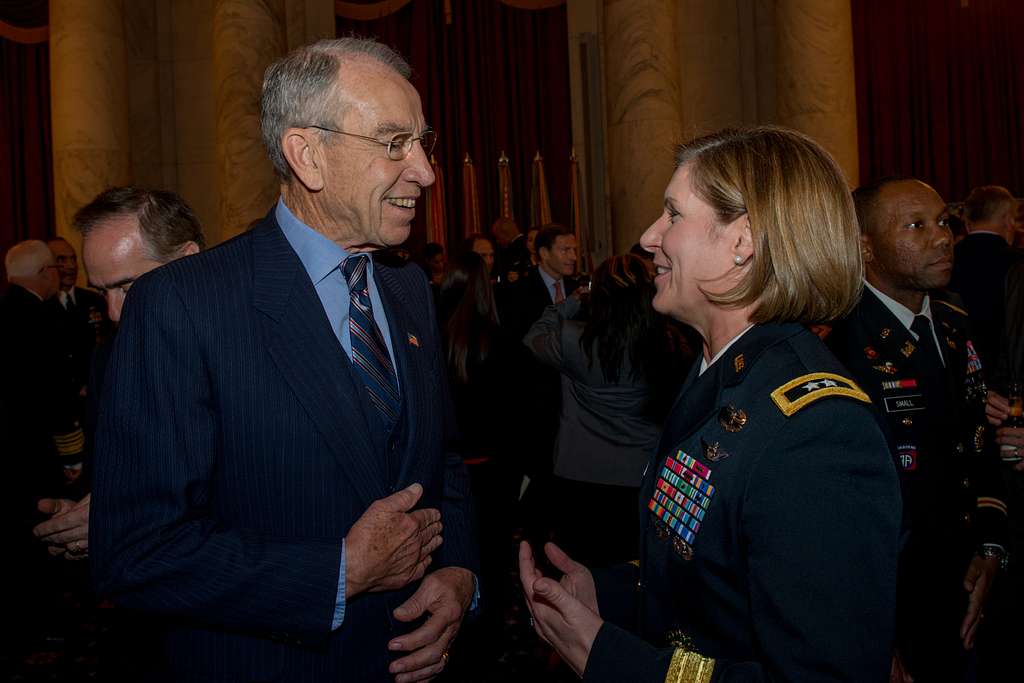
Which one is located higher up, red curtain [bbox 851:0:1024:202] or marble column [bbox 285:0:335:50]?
marble column [bbox 285:0:335:50]

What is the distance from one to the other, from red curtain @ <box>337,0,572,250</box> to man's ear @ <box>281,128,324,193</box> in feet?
30.0

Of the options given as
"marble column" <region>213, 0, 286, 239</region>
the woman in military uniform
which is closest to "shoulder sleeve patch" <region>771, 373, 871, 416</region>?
the woman in military uniform

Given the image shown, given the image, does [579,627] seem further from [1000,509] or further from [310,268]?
[1000,509]

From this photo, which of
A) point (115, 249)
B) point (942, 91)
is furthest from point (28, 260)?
point (942, 91)

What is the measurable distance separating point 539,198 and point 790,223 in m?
9.28

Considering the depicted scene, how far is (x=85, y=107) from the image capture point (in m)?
8.37

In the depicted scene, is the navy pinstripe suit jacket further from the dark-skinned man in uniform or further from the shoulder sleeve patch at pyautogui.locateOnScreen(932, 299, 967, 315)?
the shoulder sleeve patch at pyautogui.locateOnScreen(932, 299, 967, 315)

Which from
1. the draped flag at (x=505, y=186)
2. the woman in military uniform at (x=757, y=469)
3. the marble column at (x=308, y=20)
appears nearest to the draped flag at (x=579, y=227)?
the draped flag at (x=505, y=186)

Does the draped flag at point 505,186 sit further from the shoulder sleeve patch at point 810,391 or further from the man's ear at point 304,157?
the shoulder sleeve patch at point 810,391

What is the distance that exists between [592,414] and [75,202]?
657 centimetres

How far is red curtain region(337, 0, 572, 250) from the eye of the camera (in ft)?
35.7

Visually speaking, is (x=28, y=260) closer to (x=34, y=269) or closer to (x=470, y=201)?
(x=34, y=269)

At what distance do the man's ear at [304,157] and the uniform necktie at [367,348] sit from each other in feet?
0.57

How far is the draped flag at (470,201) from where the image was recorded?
1073 cm
